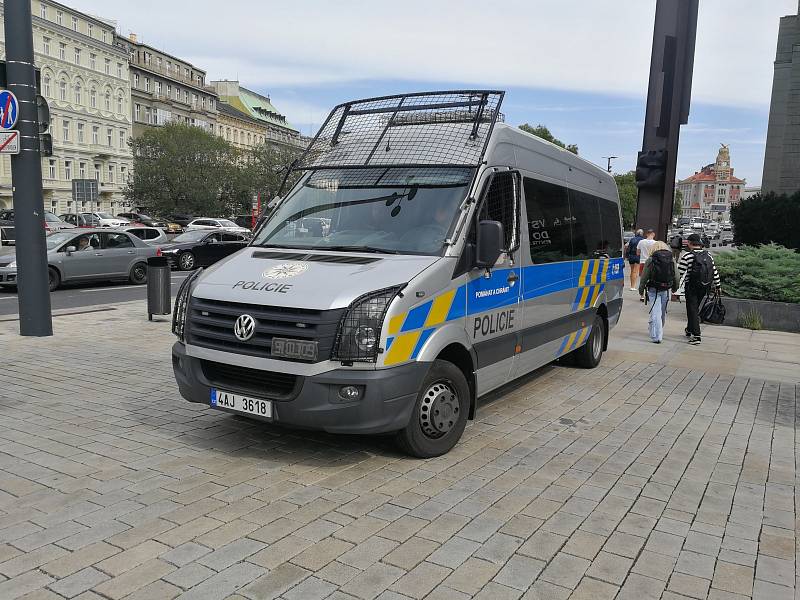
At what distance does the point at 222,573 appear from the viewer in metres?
3.42

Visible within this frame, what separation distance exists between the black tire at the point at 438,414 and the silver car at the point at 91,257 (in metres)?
13.7

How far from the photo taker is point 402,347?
183 inches

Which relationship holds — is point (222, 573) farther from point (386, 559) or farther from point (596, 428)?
point (596, 428)

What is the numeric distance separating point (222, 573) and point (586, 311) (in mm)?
5953

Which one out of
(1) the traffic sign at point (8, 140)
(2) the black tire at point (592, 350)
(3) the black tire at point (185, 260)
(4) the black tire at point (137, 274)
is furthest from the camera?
(3) the black tire at point (185, 260)

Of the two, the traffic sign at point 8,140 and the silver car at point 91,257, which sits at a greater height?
the traffic sign at point 8,140

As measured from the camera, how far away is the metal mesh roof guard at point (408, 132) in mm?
5781

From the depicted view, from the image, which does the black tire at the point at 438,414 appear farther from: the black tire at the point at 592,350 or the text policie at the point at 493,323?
the black tire at the point at 592,350

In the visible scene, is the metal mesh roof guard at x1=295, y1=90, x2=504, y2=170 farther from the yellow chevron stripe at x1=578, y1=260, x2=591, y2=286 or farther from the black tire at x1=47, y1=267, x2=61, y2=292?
the black tire at x1=47, y1=267, x2=61, y2=292

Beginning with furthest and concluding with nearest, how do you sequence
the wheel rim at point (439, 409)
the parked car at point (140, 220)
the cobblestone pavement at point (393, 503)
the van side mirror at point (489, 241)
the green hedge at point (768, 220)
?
the parked car at point (140, 220) < the green hedge at point (768, 220) < the van side mirror at point (489, 241) < the wheel rim at point (439, 409) < the cobblestone pavement at point (393, 503)

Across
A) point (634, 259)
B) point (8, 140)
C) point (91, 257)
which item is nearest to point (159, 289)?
point (8, 140)

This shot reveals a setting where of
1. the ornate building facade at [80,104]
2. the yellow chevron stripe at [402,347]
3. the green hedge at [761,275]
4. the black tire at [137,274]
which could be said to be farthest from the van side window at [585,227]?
the ornate building facade at [80,104]

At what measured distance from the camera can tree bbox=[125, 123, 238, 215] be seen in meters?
59.6

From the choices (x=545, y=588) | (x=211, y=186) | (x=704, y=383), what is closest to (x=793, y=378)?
(x=704, y=383)
